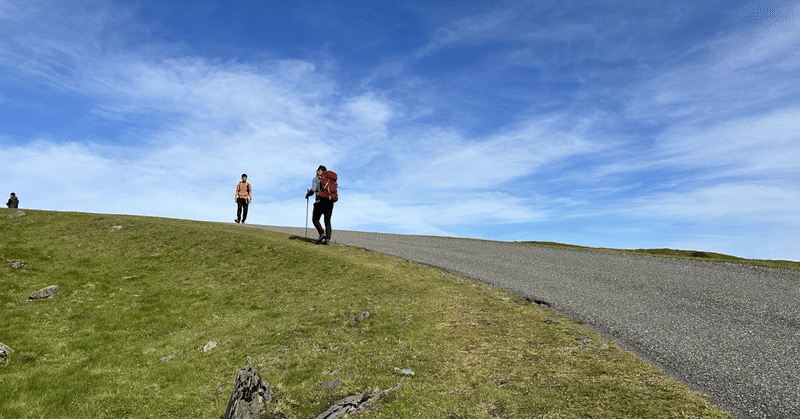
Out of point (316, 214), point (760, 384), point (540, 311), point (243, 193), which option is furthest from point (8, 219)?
point (760, 384)

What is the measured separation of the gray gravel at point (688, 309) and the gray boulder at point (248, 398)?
6.89 meters

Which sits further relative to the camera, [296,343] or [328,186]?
[328,186]

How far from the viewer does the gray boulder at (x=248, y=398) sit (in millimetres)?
6434

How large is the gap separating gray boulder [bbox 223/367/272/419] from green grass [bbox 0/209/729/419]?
0.71 feet

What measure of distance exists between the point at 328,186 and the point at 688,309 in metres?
14.8

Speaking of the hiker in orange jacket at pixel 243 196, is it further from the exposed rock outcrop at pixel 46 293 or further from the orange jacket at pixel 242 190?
the exposed rock outcrop at pixel 46 293

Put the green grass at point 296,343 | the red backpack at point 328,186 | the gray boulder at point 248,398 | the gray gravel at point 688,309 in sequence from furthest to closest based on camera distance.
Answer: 1. the red backpack at point 328,186
2. the gray gravel at point 688,309
3. the gray boulder at point 248,398
4. the green grass at point 296,343

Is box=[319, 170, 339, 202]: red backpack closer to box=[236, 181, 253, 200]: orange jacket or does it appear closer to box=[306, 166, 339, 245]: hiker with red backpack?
box=[306, 166, 339, 245]: hiker with red backpack

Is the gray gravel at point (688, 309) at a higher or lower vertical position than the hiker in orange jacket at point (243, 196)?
lower

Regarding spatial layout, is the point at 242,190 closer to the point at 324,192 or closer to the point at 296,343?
the point at 324,192

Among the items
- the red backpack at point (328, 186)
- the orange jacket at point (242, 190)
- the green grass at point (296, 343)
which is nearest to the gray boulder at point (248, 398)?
Result: the green grass at point (296, 343)

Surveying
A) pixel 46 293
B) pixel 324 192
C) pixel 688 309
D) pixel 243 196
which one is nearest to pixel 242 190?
pixel 243 196

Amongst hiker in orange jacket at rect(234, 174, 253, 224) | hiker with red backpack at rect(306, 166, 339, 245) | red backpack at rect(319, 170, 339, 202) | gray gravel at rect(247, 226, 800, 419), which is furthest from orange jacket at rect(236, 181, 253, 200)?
gray gravel at rect(247, 226, 800, 419)

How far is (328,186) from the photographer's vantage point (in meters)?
19.7
